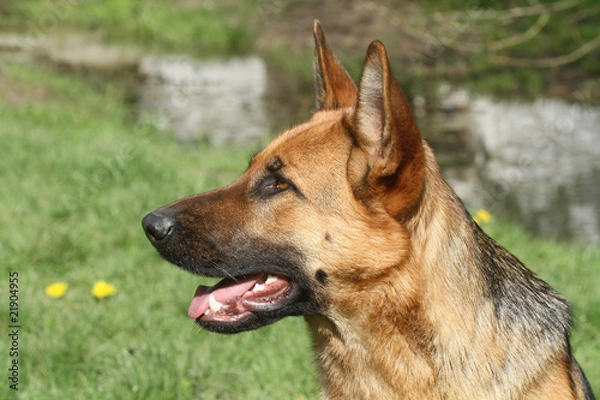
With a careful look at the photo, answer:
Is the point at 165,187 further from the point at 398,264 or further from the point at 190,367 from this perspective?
the point at 398,264

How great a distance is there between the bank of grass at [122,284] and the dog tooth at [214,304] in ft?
2.36

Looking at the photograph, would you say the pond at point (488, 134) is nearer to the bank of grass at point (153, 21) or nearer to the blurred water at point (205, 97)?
the blurred water at point (205, 97)

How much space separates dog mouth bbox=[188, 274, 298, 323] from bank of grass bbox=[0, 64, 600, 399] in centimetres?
69

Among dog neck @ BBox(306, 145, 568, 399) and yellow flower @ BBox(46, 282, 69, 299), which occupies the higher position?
dog neck @ BBox(306, 145, 568, 399)

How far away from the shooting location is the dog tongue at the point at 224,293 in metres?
3.32

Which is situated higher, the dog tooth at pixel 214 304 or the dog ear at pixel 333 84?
the dog ear at pixel 333 84

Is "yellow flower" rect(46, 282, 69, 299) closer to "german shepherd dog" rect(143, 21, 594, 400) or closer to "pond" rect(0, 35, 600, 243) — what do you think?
"german shepherd dog" rect(143, 21, 594, 400)

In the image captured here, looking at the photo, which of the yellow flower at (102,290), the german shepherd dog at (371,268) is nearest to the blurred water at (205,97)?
the yellow flower at (102,290)

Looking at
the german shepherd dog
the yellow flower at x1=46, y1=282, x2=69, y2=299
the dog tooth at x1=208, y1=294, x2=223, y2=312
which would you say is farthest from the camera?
the yellow flower at x1=46, y1=282, x2=69, y2=299

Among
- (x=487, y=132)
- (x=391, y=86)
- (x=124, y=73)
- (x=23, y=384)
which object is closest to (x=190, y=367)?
(x=23, y=384)

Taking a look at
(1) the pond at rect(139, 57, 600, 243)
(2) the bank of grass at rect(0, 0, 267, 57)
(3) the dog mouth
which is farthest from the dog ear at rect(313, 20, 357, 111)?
(2) the bank of grass at rect(0, 0, 267, 57)

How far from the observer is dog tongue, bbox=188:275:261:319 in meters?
3.32

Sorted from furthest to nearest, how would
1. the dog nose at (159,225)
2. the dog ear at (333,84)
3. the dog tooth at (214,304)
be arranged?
the dog ear at (333,84)
the dog tooth at (214,304)
the dog nose at (159,225)

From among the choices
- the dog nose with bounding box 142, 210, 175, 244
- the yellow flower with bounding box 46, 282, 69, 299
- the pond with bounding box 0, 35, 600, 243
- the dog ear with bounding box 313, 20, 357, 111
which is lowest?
the pond with bounding box 0, 35, 600, 243
